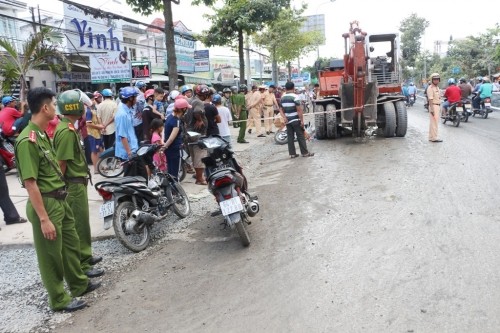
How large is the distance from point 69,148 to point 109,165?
486 centimetres

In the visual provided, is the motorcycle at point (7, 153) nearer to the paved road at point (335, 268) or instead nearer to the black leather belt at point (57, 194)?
the paved road at point (335, 268)

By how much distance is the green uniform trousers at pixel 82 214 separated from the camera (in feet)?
13.5

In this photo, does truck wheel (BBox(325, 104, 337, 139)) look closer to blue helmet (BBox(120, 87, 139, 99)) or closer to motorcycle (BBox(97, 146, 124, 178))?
motorcycle (BBox(97, 146, 124, 178))

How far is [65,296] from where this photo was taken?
12.0ft

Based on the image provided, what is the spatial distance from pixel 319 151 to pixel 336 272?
6.90 metres

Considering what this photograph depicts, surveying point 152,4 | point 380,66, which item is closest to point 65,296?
point 152,4

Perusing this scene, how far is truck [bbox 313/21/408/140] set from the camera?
10.8m

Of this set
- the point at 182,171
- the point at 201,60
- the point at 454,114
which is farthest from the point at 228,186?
the point at 201,60

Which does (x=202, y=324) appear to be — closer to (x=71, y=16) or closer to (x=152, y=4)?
(x=152, y=4)

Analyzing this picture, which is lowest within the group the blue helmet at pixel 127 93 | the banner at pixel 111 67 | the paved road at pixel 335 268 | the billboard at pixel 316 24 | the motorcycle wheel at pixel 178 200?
the paved road at pixel 335 268

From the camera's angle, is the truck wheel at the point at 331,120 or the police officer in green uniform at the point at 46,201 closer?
the police officer in green uniform at the point at 46,201

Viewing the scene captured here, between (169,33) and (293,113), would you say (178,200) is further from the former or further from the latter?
(169,33)

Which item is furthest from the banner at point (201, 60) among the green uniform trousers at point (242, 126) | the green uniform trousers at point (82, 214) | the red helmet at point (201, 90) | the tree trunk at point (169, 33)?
the green uniform trousers at point (82, 214)

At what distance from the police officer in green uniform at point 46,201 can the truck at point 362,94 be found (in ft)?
27.6
